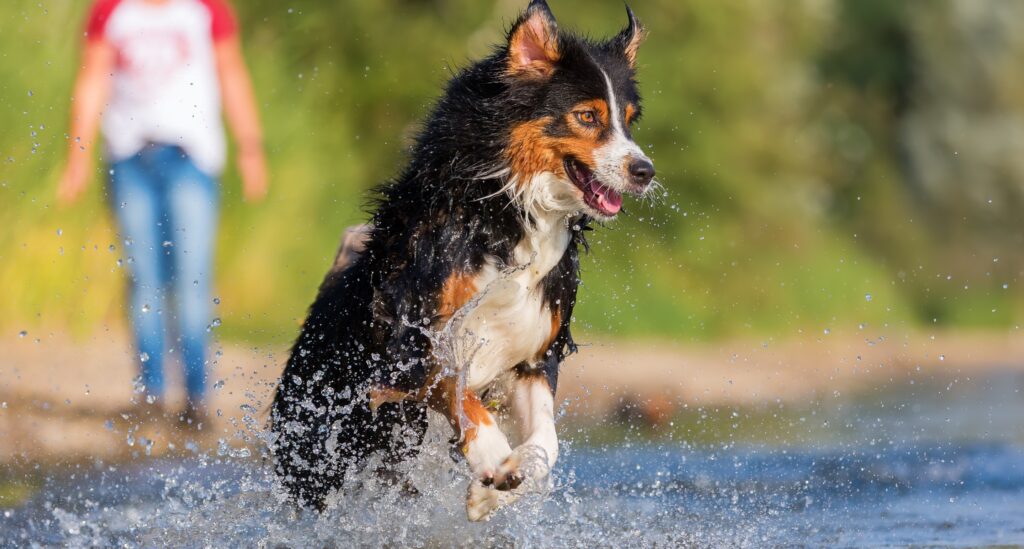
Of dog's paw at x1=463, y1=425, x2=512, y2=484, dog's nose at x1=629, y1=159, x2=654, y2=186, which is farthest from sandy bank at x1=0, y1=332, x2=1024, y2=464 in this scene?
dog's nose at x1=629, y1=159, x2=654, y2=186

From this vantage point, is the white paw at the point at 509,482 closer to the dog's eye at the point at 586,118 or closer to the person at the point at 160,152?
the dog's eye at the point at 586,118

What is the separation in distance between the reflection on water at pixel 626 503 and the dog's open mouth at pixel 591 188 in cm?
105

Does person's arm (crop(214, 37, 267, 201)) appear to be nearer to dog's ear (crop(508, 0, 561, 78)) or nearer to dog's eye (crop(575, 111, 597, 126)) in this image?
dog's ear (crop(508, 0, 561, 78))

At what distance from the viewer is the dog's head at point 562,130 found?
465cm

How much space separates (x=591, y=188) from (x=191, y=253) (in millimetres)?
3694

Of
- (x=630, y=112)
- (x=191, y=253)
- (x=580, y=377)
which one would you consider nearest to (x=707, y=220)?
(x=580, y=377)

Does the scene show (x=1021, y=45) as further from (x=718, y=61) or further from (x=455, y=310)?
(x=455, y=310)

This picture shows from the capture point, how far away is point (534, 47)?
4.73 m

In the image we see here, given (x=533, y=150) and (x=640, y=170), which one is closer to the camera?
(x=640, y=170)

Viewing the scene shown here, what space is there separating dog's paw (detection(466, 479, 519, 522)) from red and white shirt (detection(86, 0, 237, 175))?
11.7 feet

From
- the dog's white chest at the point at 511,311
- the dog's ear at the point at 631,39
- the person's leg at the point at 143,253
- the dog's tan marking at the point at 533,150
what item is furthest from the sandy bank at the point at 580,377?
the dog's ear at the point at 631,39

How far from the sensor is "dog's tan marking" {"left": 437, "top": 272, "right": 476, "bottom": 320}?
4.68 meters

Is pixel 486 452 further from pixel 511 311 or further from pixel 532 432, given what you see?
pixel 511 311

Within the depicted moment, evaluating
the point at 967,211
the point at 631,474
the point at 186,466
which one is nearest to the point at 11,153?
the point at 186,466
